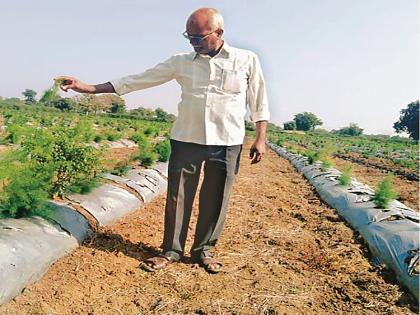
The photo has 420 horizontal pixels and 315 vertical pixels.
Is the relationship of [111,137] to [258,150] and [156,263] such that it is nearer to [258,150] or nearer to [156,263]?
[156,263]

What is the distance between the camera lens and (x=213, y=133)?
9.71 feet

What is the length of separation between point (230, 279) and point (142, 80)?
160 cm

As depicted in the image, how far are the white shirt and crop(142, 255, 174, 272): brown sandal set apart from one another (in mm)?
928

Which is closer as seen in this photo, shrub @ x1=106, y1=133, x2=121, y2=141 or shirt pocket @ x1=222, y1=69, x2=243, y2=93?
shirt pocket @ x1=222, y1=69, x2=243, y2=93

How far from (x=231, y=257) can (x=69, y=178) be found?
1874 millimetres

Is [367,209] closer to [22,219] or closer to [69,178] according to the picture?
[69,178]

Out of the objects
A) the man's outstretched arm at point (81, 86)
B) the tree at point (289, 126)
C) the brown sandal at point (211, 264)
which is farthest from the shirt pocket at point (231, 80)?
the tree at point (289, 126)

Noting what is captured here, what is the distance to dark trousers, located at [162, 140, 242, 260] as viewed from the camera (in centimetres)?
304

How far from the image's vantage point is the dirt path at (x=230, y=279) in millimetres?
2547

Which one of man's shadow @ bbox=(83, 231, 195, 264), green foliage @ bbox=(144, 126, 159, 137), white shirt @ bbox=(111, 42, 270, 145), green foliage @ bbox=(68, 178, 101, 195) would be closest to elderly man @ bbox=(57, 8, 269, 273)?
white shirt @ bbox=(111, 42, 270, 145)

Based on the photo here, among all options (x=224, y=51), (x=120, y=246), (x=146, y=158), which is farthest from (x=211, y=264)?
(x=146, y=158)

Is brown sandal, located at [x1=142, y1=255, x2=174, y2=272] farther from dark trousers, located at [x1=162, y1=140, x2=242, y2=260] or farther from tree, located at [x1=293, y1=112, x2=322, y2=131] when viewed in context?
tree, located at [x1=293, y1=112, x2=322, y2=131]

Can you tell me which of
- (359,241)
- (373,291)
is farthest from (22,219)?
(359,241)

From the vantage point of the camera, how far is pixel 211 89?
9.61 ft
